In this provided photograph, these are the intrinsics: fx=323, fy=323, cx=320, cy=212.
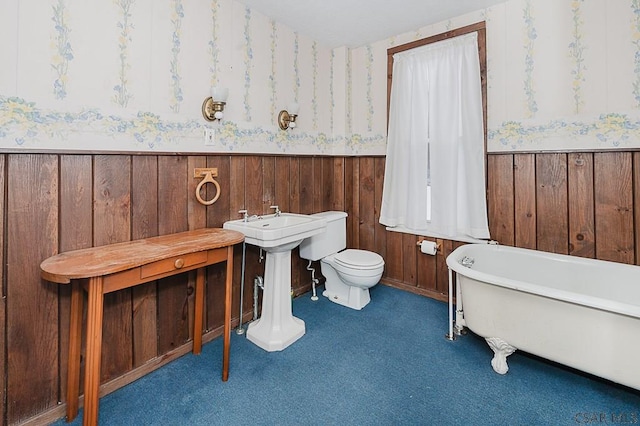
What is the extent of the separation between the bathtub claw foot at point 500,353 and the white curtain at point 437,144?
3.02 ft

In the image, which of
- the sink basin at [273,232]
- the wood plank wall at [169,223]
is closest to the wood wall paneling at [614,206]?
the wood plank wall at [169,223]

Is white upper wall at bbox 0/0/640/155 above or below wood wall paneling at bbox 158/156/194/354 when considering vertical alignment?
above

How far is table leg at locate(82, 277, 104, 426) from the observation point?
1285 millimetres

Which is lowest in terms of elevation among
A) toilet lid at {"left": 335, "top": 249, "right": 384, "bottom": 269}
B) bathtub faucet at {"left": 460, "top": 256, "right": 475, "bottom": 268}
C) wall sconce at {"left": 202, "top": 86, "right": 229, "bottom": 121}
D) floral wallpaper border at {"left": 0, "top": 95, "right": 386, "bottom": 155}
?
toilet lid at {"left": 335, "top": 249, "right": 384, "bottom": 269}

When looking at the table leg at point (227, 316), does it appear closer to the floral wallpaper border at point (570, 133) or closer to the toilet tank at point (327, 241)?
the toilet tank at point (327, 241)

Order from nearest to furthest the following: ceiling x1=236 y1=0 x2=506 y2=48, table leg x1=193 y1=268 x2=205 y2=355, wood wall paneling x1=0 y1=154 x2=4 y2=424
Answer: wood wall paneling x1=0 y1=154 x2=4 y2=424 < table leg x1=193 y1=268 x2=205 y2=355 < ceiling x1=236 y1=0 x2=506 y2=48

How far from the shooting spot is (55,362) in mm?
1570

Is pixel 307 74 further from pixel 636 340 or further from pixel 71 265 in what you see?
pixel 636 340

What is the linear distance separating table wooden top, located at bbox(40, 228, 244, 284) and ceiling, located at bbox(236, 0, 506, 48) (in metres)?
1.72

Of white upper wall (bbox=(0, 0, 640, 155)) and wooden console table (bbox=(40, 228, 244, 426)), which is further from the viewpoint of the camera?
white upper wall (bbox=(0, 0, 640, 155))

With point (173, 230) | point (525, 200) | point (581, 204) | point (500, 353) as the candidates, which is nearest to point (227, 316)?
point (173, 230)

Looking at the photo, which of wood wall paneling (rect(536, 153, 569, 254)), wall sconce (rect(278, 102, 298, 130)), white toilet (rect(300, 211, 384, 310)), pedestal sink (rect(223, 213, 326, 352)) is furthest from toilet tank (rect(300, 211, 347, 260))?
wood wall paneling (rect(536, 153, 569, 254))

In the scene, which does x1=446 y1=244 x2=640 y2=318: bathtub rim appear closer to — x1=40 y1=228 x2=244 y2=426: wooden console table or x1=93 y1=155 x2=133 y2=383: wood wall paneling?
x1=40 y1=228 x2=244 y2=426: wooden console table

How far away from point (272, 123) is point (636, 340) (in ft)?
8.28
